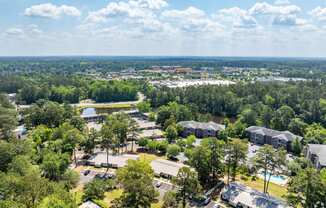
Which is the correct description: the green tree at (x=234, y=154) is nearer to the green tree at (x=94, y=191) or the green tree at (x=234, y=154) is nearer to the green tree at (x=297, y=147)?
the green tree at (x=297, y=147)

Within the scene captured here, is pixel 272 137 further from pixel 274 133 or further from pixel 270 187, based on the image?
pixel 270 187

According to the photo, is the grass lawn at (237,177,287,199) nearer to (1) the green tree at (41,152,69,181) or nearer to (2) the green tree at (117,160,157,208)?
(2) the green tree at (117,160,157,208)

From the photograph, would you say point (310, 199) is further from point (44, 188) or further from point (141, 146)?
point (141, 146)

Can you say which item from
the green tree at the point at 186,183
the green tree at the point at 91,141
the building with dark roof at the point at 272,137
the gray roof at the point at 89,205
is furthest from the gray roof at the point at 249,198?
the green tree at the point at 91,141

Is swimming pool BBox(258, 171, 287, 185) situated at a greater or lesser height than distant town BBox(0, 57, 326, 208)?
lesser

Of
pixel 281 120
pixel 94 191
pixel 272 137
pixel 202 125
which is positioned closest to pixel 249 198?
pixel 94 191

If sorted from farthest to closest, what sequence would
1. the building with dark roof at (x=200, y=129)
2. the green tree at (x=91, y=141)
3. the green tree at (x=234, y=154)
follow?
the building with dark roof at (x=200, y=129) < the green tree at (x=91, y=141) < the green tree at (x=234, y=154)

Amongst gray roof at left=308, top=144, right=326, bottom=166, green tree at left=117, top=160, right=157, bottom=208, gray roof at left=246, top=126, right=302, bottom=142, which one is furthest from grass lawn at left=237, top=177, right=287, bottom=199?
gray roof at left=246, top=126, right=302, bottom=142
